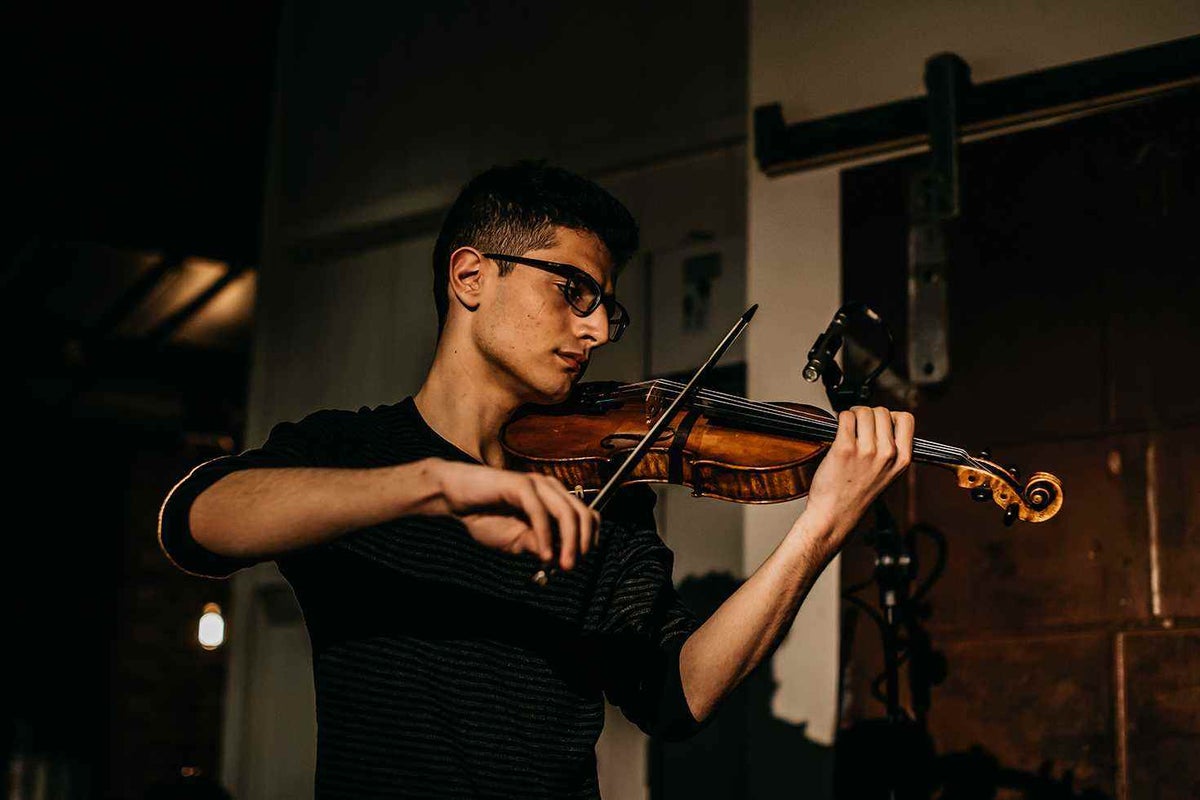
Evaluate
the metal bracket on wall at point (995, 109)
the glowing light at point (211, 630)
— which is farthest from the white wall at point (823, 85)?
the glowing light at point (211, 630)

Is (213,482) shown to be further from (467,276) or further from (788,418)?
(788,418)

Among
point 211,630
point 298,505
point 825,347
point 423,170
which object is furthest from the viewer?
point 211,630

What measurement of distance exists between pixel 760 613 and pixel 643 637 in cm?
23

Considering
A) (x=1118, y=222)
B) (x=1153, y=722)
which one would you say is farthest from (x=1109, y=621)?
(x=1118, y=222)

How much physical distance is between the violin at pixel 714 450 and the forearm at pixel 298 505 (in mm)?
576

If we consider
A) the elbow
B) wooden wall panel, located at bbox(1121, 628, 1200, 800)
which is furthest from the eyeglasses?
wooden wall panel, located at bbox(1121, 628, 1200, 800)

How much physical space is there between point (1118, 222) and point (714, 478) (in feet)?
4.19

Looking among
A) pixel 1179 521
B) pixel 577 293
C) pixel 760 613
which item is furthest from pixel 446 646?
pixel 1179 521

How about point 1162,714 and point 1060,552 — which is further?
point 1060,552

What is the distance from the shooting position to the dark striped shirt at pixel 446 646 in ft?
6.29

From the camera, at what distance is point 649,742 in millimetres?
3324

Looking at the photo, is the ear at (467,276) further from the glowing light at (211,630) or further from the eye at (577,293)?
the glowing light at (211,630)

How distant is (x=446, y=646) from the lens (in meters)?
2.00

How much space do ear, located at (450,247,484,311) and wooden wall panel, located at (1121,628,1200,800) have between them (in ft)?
4.91
